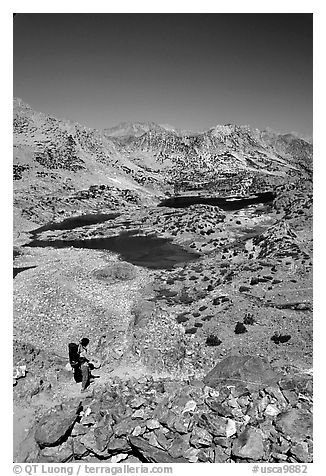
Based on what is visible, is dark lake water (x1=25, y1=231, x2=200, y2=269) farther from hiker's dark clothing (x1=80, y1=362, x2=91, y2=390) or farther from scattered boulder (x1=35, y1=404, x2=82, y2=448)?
scattered boulder (x1=35, y1=404, x2=82, y2=448)

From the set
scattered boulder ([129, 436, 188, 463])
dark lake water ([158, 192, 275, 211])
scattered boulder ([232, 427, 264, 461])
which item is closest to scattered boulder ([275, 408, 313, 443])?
scattered boulder ([232, 427, 264, 461])

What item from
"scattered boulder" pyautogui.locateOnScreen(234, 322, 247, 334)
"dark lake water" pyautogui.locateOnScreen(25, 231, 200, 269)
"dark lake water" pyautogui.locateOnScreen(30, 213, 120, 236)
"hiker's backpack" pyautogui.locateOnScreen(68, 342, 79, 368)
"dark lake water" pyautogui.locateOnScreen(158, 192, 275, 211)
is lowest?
"scattered boulder" pyautogui.locateOnScreen(234, 322, 247, 334)

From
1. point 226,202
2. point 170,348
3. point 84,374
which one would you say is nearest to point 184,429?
point 84,374

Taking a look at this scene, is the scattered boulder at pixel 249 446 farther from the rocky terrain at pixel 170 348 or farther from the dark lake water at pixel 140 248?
the dark lake water at pixel 140 248

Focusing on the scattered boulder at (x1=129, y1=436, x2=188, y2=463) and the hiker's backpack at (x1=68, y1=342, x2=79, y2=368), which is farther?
the hiker's backpack at (x1=68, y1=342, x2=79, y2=368)
